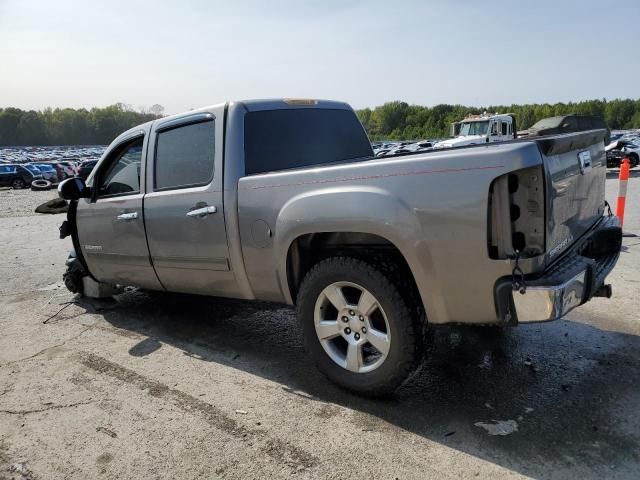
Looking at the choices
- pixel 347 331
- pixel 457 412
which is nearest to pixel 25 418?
pixel 347 331

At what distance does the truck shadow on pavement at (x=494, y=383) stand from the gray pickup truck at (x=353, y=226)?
31cm

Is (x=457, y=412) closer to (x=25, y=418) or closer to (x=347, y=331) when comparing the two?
(x=347, y=331)

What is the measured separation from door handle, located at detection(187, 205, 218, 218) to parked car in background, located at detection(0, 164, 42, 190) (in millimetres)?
31256

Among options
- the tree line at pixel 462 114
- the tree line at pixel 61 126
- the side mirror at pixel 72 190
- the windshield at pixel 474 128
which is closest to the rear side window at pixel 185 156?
the side mirror at pixel 72 190

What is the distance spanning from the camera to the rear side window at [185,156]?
3994mm

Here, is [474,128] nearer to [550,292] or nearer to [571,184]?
[571,184]

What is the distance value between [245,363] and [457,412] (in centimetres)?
165

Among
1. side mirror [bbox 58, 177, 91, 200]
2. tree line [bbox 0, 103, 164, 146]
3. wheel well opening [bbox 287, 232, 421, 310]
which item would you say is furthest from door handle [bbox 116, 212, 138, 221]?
tree line [bbox 0, 103, 164, 146]

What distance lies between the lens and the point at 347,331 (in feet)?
10.7

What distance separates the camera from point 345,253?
330 centimetres

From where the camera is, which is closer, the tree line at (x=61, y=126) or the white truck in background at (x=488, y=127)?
the white truck in background at (x=488, y=127)

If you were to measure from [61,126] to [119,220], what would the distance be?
151m

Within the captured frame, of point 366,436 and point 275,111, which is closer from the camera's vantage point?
point 366,436

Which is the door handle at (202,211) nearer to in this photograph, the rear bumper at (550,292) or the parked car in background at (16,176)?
the rear bumper at (550,292)
